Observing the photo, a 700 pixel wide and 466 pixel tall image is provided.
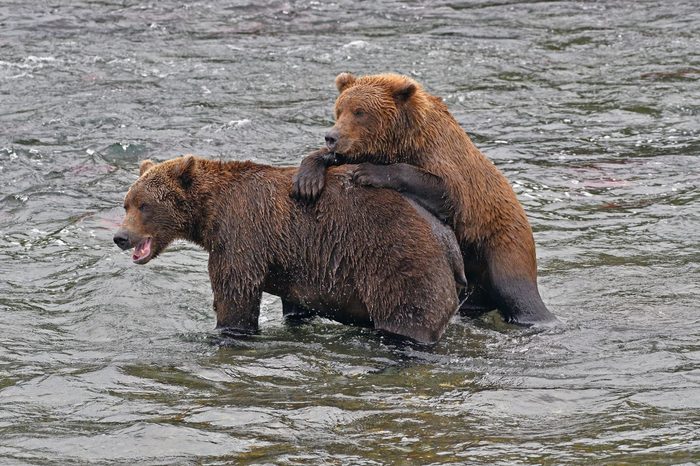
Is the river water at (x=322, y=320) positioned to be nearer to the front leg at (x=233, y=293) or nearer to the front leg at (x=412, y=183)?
the front leg at (x=233, y=293)

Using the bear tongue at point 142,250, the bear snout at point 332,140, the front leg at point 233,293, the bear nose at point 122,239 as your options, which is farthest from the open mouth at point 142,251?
the bear snout at point 332,140

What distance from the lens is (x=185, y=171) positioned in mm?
8648

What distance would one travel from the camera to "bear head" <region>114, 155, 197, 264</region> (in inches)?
339

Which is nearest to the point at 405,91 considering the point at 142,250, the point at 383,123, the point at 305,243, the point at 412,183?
the point at 383,123

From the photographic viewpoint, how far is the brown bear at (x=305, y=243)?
8289mm

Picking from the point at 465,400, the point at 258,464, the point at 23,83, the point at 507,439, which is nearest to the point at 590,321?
the point at 465,400

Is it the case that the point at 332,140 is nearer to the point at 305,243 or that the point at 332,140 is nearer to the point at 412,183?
the point at 412,183

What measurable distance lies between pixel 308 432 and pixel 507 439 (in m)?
1.10

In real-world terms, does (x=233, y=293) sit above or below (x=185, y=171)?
below

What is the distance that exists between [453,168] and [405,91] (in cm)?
68

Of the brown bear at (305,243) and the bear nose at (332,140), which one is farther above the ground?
the bear nose at (332,140)

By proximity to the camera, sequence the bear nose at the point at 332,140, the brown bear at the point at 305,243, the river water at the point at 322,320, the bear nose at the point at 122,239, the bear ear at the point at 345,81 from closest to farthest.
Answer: the river water at the point at 322,320, the brown bear at the point at 305,243, the bear nose at the point at 122,239, the bear nose at the point at 332,140, the bear ear at the point at 345,81

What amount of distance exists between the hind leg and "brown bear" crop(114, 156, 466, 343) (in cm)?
37

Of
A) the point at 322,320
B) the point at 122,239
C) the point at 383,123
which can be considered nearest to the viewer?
the point at 122,239
